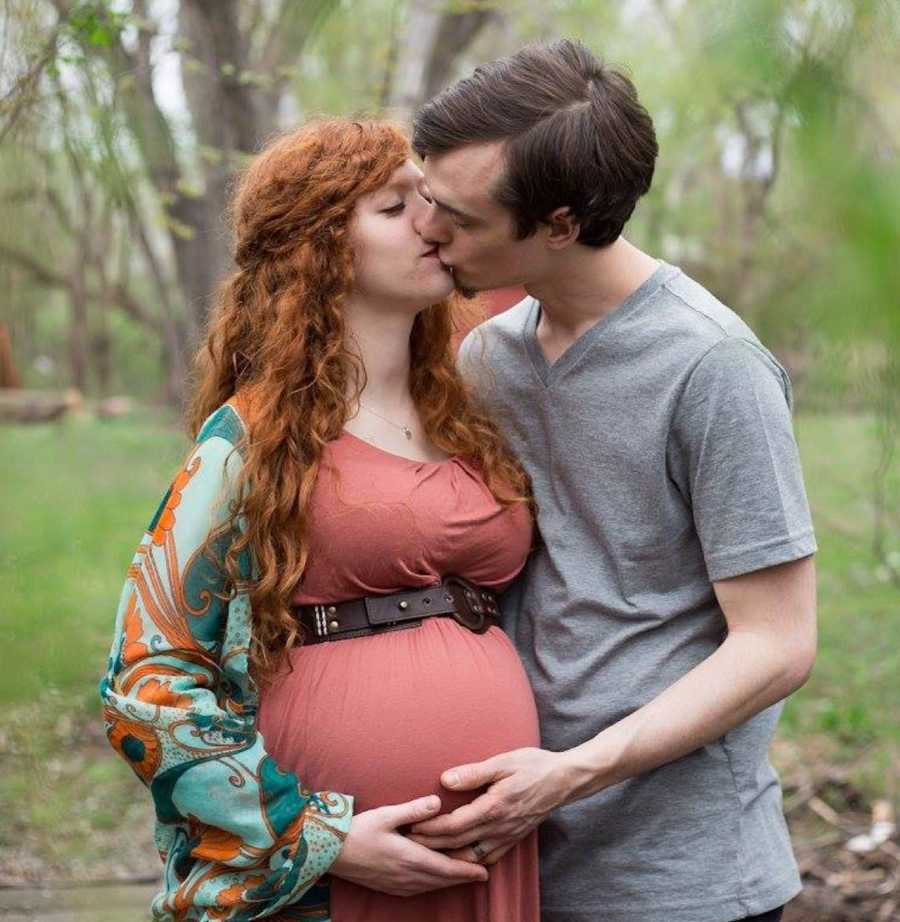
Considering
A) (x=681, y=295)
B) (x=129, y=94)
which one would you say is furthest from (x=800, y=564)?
(x=129, y=94)

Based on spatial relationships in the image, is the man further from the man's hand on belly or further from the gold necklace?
the gold necklace

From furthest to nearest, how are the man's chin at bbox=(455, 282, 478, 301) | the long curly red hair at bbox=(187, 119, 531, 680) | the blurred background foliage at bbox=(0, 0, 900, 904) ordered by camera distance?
1. the man's chin at bbox=(455, 282, 478, 301)
2. the long curly red hair at bbox=(187, 119, 531, 680)
3. the blurred background foliage at bbox=(0, 0, 900, 904)

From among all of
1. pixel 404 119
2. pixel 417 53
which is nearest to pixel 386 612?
pixel 404 119

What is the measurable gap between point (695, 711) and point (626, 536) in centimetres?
31

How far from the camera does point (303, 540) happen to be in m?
2.27

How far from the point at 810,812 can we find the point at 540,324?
3066mm

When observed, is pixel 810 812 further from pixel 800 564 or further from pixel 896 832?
pixel 800 564

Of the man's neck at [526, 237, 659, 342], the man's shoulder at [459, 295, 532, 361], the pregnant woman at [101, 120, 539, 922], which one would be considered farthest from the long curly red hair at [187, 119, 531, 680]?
the man's neck at [526, 237, 659, 342]

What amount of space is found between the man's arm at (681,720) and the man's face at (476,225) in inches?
25.1

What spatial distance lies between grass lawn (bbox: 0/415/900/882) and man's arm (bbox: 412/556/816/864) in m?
0.66

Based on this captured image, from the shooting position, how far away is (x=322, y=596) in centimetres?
232

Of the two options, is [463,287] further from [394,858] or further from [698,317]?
[394,858]

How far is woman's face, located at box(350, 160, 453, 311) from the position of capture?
2467mm

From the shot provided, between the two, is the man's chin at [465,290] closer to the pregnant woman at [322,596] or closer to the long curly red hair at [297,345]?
the pregnant woman at [322,596]
